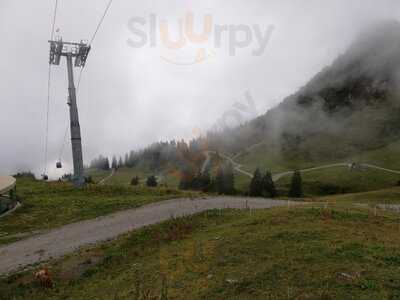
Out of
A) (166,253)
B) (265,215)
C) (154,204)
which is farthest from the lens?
(154,204)

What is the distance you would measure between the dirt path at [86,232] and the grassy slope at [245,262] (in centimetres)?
238

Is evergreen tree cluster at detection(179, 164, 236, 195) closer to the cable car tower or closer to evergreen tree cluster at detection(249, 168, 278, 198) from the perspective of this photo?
evergreen tree cluster at detection(249, 168, 278, 198)

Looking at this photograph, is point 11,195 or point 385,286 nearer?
point 385,286

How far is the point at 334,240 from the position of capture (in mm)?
Result: 16953

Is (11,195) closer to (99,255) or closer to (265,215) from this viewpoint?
(99,255)

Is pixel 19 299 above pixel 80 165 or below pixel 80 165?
below

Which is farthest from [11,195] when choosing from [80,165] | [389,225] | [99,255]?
[389,225]

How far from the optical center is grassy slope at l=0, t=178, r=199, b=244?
2956 cm

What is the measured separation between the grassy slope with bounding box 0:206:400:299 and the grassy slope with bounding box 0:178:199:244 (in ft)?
35.5

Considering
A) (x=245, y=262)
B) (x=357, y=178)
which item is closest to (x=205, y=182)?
(x=357, y=178)

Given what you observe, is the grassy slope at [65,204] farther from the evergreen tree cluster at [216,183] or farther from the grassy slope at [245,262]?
the evergreen tree cluster at [216,183]

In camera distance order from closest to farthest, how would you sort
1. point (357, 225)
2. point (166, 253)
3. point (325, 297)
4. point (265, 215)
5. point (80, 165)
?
1. point (325, 297)
2. point (166, 253)
3. point (357, 225)
4. point (265, 215)
5. point (80, 165)

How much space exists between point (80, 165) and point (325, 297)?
130 ft

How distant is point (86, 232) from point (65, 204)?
11988 mm
